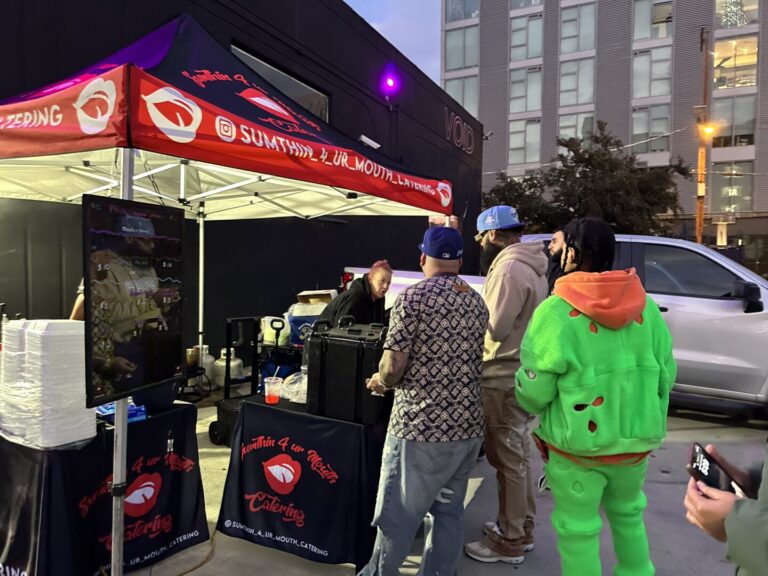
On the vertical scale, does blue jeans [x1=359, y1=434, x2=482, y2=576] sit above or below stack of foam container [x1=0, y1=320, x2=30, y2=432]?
below

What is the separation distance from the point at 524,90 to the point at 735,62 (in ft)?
34.6

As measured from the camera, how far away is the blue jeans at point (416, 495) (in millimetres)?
2379

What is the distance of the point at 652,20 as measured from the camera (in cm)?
2891

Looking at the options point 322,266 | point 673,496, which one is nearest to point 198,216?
point 322,266

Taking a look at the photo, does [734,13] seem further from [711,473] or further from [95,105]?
[711,473]

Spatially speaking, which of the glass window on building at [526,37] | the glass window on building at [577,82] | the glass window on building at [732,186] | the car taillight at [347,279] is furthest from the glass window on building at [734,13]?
the car taillight at [347,279]

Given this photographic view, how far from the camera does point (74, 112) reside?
2.49m

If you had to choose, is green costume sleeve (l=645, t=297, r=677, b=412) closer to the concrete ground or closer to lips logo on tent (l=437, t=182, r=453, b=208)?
the concrete ground

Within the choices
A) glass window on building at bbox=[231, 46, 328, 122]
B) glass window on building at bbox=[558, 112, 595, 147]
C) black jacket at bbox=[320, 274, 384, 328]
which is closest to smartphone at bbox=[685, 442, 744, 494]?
black jacket at bbox=[320, 274, 384, 328]

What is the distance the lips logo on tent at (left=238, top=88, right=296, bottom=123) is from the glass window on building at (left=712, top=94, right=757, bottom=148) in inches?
1152

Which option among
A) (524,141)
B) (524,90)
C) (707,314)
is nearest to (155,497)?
(707,314)

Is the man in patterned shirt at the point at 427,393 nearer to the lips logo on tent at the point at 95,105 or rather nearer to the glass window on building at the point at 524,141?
the lips logo on tent at the point at 95,105

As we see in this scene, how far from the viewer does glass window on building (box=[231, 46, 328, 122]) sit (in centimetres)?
730

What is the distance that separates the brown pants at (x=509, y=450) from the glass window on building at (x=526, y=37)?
3278 centimetres
